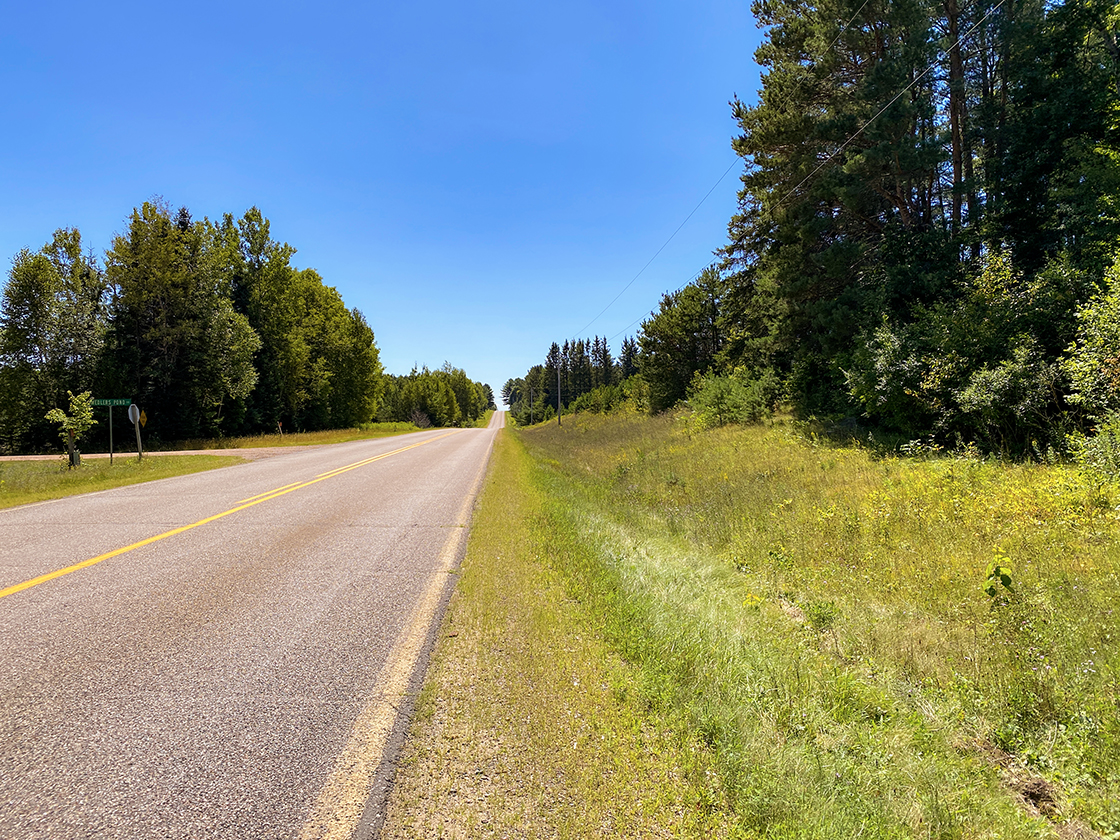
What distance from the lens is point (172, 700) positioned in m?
2.76

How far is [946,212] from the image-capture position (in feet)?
62.8

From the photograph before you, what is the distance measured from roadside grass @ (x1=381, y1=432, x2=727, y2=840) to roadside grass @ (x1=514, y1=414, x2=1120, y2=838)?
19cm

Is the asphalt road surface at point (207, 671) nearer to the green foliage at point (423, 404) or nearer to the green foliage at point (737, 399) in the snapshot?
the green foliage at point (737, 399)

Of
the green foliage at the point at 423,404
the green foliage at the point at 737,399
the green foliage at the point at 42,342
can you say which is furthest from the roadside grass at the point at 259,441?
the green foliage at the point at 423,404

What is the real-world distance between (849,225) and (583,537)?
56.2 ft

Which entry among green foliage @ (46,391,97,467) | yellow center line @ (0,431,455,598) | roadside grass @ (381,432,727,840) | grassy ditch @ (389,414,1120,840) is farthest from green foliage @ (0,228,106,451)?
roadside grass @ (381,432,727,840)

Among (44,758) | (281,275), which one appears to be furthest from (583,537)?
(281,275)

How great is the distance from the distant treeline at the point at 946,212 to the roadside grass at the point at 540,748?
9.35m

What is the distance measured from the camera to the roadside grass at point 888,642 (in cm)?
254

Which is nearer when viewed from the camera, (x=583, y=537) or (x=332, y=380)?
(x=583, y=537)

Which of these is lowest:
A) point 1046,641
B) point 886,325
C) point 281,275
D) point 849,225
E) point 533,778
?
point 1046,641

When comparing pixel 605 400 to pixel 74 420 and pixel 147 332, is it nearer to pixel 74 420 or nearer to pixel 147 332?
pixel 147 332

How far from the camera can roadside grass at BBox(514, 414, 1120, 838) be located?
2.54 metres

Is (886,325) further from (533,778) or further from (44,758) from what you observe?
(44,758)
